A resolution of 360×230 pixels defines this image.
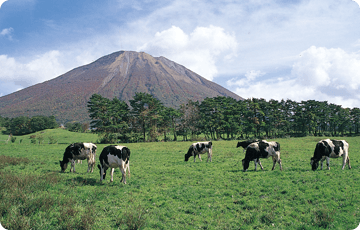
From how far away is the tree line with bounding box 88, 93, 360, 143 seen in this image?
5459 centimetres

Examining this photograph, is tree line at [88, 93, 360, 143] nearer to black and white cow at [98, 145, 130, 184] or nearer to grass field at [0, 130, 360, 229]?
black and white cow at [98, 145, 130, 184]

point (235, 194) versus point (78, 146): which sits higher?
point (78, 146)

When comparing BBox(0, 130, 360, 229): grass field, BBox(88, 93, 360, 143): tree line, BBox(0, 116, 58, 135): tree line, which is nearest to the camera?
BBox(0, 130, 360, 229): grass field

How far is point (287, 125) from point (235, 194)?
6695 centimetres

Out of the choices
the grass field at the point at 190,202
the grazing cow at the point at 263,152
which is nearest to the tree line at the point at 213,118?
the grass field at the point at 190,202

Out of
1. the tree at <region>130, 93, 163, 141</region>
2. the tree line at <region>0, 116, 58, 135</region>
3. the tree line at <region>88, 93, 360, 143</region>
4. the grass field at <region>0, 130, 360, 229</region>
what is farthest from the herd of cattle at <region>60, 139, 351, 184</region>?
the tree line at <region>0, 116, 58, 135</region>

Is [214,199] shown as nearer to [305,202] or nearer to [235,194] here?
[235,194]

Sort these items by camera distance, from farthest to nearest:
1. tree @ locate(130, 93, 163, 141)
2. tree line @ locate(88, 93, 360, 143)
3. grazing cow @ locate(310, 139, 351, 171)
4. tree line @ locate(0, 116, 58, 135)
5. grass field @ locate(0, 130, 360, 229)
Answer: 1. tree line @ locate(0, 116, 58, 135)
2. tree @ locate(130, 93, 163, 141)
3. tree line @ locate(88, 93, 360, 143)
4. grazing cow @ locate(310, 139, 351, 171)
5. grass field @ locate(0, 130, 360, 229)

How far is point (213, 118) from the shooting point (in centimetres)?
6044

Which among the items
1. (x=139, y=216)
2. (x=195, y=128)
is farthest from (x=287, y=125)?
(x=139, y=216)

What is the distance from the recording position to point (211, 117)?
60125mm

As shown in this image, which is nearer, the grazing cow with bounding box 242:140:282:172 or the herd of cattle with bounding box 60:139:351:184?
the herd of cattle with bounding box 60:139:351:184

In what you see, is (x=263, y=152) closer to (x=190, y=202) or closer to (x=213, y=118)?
(x=190, y=202)

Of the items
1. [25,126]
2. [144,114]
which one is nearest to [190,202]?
[144,114]
